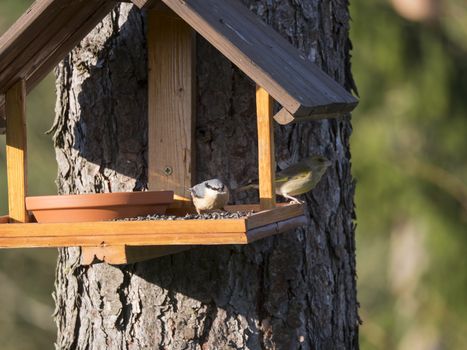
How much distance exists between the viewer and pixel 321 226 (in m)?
3.99

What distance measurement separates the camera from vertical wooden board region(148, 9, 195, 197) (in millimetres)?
3678

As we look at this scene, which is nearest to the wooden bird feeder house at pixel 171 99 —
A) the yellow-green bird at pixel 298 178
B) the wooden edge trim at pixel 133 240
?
the wooden edge trim at pixel 133 240

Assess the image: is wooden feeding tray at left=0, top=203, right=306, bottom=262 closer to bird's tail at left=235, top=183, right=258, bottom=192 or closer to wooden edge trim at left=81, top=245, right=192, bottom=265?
wooden edge trim at left=81, top=245, right=192, bottom=265

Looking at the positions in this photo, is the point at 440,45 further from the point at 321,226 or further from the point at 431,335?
the point at 321,226

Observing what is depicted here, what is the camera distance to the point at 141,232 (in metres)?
2.98

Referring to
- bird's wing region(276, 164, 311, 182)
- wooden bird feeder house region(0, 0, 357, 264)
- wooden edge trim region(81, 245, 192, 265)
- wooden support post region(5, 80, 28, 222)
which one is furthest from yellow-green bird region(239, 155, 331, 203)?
wooden support post region(5, 80, 28, 222)

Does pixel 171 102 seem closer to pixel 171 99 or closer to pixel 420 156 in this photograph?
pixel 171 99

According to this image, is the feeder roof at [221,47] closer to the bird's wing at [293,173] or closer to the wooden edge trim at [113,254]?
the bird's wing at [293,173]

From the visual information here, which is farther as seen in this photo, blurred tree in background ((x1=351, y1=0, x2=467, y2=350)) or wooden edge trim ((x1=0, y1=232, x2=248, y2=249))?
blurred tree in background ((x1=351, y1=0, x2=467, y2=350))

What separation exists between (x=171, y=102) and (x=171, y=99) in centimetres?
1

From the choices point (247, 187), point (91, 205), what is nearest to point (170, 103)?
point (247, 187)

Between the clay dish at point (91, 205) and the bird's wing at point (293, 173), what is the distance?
0.57 metres

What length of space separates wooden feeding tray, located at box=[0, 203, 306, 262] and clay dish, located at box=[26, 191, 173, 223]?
0.10 meters

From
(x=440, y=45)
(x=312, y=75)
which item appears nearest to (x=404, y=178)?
(x=440, y=45)
